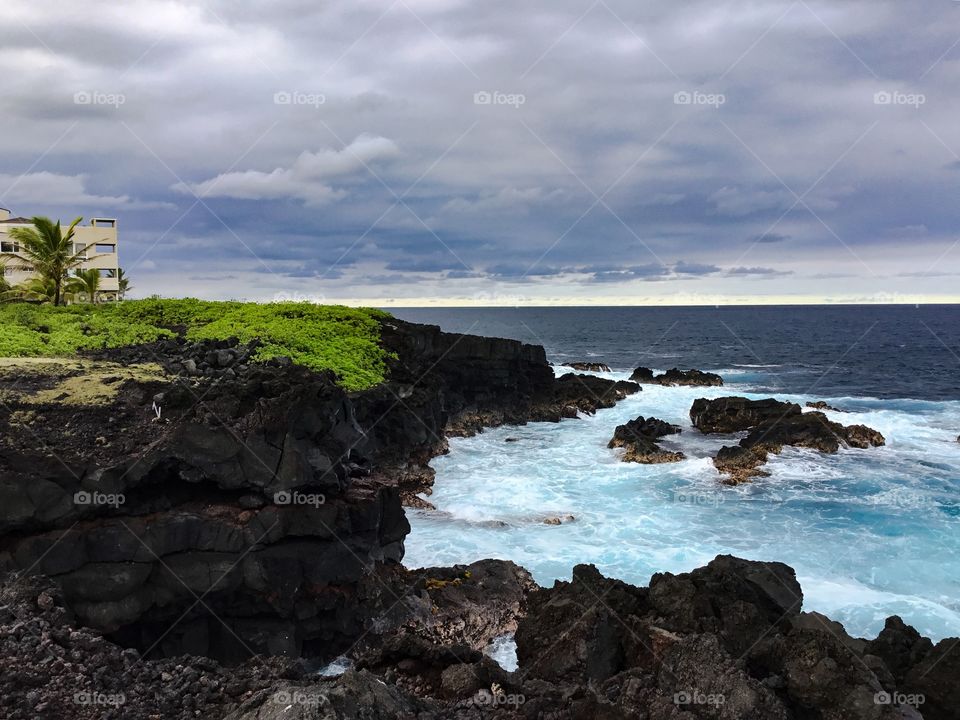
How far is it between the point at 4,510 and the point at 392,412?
18.9m

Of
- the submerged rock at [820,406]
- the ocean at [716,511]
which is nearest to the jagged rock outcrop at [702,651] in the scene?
the ocean at [716,511]

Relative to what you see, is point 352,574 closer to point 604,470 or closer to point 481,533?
point 481,533

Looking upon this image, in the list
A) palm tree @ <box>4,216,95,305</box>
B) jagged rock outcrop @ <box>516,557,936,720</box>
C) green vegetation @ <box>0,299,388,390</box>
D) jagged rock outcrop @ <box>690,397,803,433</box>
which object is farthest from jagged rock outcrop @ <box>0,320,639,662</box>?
jagged rock outcrop @ <box>690,397,803,433</box>

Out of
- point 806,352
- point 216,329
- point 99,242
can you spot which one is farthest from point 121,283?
point 806,352

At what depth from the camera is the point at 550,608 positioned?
545 inches

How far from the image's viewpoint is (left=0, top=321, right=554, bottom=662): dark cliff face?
42.3 ft
